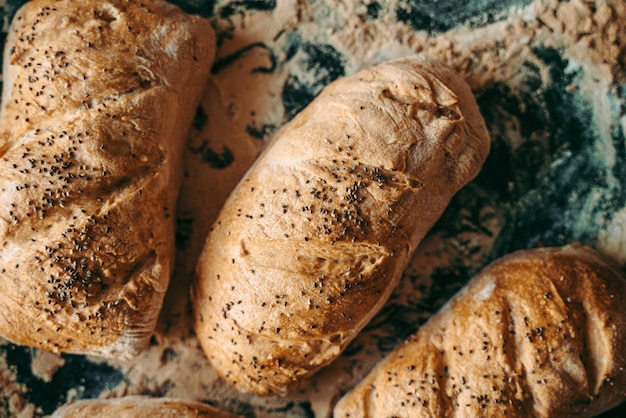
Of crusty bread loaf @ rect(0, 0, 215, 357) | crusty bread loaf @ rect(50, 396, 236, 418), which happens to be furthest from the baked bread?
crusty bread loaf @ rect(0, 0, 215, 357)

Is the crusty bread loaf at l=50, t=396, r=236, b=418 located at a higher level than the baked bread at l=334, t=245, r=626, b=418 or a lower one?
lower

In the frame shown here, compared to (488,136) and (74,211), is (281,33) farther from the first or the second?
(74,211)

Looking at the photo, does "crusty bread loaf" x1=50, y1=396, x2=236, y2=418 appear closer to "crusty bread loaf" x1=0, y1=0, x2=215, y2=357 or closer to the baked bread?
"crusty bread loaf" x1=0, y1=0, x2=215, y2=357

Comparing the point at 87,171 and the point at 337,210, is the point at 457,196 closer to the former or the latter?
the point at 337,210

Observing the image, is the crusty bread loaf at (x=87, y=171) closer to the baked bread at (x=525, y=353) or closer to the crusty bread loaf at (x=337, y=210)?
the crusty bread loaf at (x=337, y=210)

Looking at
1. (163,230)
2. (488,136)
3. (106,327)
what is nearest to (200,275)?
(163,230)

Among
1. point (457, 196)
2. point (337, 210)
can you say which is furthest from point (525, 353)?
point (337, 210)
